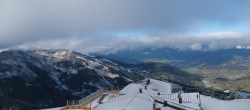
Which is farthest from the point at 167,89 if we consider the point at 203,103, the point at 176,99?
the point at 176,99

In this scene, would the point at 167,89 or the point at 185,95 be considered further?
the point at 167,89

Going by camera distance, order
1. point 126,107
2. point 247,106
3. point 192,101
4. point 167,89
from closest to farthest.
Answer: point 126,107 → point 192,101 → point 247,106 → point 167,89

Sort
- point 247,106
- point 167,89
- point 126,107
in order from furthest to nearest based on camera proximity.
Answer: point 167,89
point 247,106
point 126,107

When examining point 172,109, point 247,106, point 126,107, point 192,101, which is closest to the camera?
point 172,109

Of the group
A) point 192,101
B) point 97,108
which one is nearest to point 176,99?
point 192,101

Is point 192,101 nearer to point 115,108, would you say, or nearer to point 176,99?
point 176,99

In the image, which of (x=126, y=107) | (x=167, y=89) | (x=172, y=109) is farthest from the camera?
(x=167, y=89)

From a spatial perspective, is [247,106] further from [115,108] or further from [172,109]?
[115,108]

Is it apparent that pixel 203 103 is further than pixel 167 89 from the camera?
No
